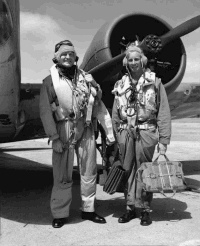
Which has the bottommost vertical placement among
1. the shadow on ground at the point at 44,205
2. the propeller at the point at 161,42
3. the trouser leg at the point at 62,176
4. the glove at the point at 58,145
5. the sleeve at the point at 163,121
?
the shadow on ground at the point at 44,205

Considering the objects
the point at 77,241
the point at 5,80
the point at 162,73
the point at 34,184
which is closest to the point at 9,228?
the point at 77,241

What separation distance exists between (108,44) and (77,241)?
3.61 meters

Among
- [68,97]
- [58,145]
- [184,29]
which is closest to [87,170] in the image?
[58,145]

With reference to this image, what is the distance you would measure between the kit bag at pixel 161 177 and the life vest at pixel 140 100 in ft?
1.79

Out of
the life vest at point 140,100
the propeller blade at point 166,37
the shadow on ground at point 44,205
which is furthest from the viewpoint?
the propeller blade at point 166,37

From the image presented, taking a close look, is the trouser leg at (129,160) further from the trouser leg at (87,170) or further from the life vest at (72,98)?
the life vest at (72,98)

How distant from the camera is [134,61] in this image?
3787mm

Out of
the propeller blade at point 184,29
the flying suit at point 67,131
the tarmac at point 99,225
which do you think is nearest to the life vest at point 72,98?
the flying suit at point 67,131

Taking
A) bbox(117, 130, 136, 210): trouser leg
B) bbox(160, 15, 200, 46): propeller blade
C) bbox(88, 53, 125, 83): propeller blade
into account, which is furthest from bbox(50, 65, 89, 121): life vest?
bbox(160, 15, 200, 46): propeller blade

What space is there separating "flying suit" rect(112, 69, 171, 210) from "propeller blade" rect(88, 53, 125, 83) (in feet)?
4.88

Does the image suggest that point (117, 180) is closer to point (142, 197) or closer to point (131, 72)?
point (142, 197)

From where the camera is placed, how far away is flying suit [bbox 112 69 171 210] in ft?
12.3

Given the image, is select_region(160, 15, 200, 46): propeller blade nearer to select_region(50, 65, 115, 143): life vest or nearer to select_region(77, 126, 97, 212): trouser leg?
select_region(50, 65, 115, 143): life vest

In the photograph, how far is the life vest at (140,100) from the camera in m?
3.77
